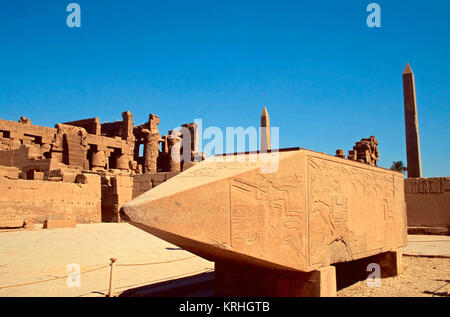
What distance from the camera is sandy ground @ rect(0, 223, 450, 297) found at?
190 inches

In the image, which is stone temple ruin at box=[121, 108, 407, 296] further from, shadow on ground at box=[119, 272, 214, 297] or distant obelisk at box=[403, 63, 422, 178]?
distant obelisk at box=[403, 63, 422, 178]

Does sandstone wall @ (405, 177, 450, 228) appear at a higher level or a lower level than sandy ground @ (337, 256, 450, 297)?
higher

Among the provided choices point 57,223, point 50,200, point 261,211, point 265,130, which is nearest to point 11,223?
point 57,223

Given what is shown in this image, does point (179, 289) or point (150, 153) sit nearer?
point (179, 289)

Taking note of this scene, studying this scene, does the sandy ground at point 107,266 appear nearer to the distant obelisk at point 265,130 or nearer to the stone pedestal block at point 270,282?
the stone pedestal block at point 270,282

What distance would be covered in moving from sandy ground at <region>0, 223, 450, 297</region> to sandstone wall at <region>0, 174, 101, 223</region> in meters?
2.68

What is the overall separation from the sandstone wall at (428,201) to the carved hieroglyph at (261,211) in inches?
381

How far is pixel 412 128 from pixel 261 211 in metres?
15.8

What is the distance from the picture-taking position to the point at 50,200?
532 inches

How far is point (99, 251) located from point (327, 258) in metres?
5.46

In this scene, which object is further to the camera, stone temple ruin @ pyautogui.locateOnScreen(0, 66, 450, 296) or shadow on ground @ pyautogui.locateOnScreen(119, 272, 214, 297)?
shadow on ground @ pyautogui.locateOnScreen(119, 272, 214, 297)

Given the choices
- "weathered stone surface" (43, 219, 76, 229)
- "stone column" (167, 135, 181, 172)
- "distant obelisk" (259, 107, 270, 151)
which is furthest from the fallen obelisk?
"stone column" (167, 135, 181, 172)

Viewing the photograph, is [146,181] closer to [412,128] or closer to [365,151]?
[412,128]
